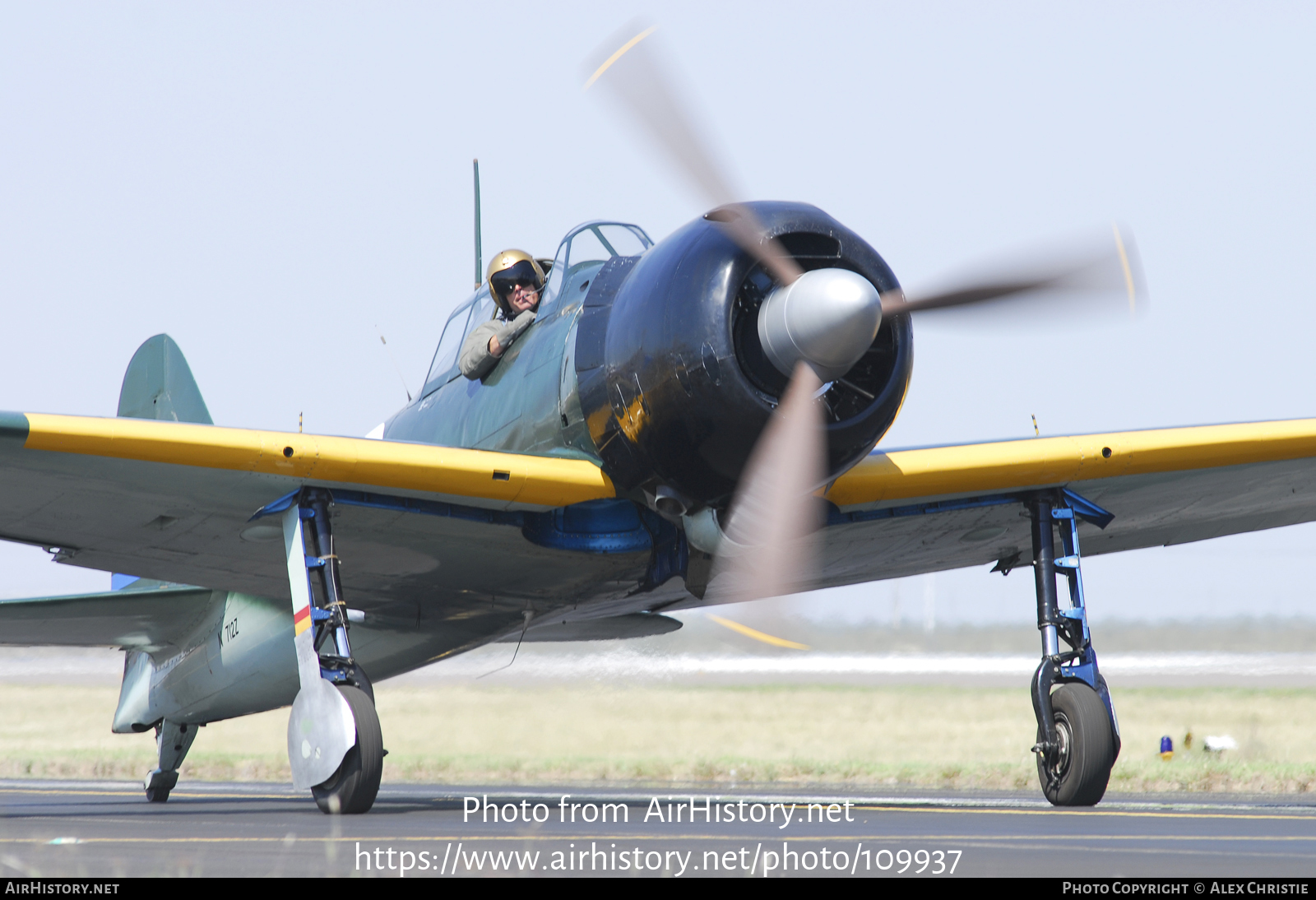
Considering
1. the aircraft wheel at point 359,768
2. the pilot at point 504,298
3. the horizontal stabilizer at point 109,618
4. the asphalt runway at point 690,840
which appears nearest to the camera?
the asphalt runway at point 690,840

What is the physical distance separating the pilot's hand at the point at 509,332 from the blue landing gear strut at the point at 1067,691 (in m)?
3.28

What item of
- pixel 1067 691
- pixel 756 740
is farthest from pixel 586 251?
pixel 756 740

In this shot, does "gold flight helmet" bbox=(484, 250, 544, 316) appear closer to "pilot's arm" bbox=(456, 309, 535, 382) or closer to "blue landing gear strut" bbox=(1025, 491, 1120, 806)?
"pilot's arm" bbox=(456, 309, 535, 382)

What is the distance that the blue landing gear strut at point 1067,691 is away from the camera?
774 centimetres

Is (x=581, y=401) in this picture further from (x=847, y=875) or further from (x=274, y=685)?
(x=274, y=685)

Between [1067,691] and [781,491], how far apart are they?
2283mm

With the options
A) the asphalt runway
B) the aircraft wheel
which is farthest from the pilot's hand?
the asphalt runway

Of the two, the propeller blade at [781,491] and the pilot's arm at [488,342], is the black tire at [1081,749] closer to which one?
the propeller blade at [781,491]

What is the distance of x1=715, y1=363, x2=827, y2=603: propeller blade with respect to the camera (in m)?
6.79

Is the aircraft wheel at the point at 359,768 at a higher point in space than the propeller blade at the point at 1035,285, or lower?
lower

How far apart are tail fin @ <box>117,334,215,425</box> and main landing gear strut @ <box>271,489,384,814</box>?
4.45 metres

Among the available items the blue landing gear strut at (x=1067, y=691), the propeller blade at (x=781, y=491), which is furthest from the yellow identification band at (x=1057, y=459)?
the propeller blade at (x=781, y=491)

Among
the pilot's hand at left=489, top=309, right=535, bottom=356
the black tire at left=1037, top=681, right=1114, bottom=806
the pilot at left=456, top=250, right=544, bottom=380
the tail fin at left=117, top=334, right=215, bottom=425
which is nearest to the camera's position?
the black tire at left=1037, top=681, right=1114, bottom=806

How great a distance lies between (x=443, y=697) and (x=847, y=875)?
14095 millimetres
